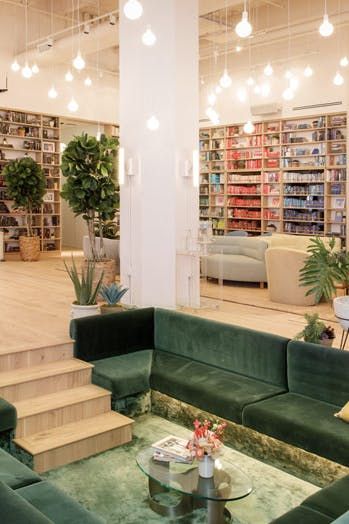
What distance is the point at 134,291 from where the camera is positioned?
7383mm

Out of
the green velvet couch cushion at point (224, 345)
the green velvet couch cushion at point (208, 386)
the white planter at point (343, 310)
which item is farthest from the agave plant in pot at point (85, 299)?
the white planter at point (343, 310)

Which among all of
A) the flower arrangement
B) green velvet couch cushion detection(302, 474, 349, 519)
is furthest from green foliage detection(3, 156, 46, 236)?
green velvet couch cushion detection(302, 474, 349, 519)

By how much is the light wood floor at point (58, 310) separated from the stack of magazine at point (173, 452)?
2.10 meters

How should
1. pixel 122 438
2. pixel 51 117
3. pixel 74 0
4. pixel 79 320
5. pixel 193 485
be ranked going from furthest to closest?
pixel 51 117 < pixel 74 0 < pixel 79 320 < pixel 122 438 < pixel 193 485

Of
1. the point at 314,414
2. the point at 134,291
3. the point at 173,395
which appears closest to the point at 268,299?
the point at 134,291

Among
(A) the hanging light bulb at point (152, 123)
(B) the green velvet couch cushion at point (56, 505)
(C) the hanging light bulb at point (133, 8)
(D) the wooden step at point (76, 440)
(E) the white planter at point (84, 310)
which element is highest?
(C) the hanging light bulb at point (133, 8)

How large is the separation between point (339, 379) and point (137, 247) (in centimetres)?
346

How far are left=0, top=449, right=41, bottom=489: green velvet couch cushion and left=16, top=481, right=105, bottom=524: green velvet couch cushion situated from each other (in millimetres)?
55

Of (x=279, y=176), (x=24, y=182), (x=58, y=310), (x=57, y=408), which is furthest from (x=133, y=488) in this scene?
(x=279, y=176)

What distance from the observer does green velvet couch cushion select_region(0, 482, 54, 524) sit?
2367mm

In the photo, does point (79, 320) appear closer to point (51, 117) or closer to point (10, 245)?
point (10, 245)

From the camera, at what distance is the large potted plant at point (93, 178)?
838 cm

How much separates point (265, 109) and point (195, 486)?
34.7 feet

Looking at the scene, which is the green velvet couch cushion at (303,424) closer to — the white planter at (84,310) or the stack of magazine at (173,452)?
the stack of magazine at (173,452)
